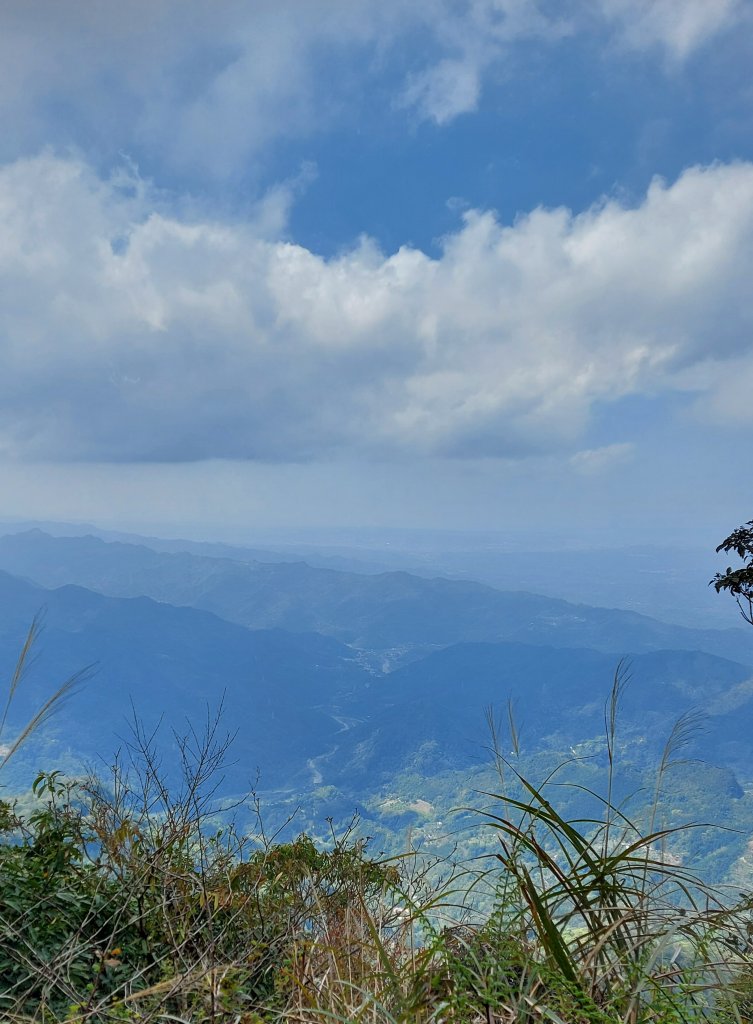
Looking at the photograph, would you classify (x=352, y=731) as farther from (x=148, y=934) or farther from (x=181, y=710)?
(x=148, y=934)

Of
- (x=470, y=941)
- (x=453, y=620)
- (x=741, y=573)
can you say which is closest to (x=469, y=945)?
(x=470, y=941)

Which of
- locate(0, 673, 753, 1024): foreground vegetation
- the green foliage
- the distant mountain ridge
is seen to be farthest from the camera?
the distant mountain ridge

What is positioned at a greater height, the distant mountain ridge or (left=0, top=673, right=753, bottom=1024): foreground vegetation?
(left=0, top=673, right=753, bottom=1024): foreground vegetation

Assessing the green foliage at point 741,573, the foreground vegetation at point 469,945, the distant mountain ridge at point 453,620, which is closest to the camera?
the foreground vegetation at point 469,945

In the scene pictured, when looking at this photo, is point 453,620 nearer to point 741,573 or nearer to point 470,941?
point 741,573

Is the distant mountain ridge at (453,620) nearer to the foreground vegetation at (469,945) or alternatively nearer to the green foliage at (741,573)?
the green foliage at (741,573)

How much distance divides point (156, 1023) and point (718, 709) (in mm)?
118659

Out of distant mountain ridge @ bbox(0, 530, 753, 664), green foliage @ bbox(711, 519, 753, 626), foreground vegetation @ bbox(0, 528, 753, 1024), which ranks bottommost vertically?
distant mountain ridge @ bbox(0, 530, 753, 664)

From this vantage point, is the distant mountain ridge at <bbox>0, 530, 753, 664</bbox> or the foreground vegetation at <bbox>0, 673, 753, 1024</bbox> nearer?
the foreground vegetation at <bbox>0, 673, 753, 1024</bbox>

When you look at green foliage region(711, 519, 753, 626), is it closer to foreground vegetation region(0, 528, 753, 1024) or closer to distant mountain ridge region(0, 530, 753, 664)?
foreground vegetation region(0, 528, 753, 1024)

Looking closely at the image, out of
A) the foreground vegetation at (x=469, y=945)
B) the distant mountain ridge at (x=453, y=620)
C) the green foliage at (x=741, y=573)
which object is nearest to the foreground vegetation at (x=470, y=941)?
the foreground vegetation at (x=469, y=945)

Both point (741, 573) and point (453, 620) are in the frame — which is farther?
point (453, 620)

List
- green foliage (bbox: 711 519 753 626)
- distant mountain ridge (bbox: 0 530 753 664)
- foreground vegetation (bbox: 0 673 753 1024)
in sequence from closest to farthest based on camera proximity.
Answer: foreground vegetation (bbox: 0 673 753 1024) → green foliage (bbox: 711 519 753 626) → distant mountain ridge (bbox: 0 530 753 664)

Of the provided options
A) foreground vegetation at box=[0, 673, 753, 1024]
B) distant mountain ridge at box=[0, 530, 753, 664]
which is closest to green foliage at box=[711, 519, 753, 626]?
foreground vegetation at box=[0, 673, 753, 1024]
